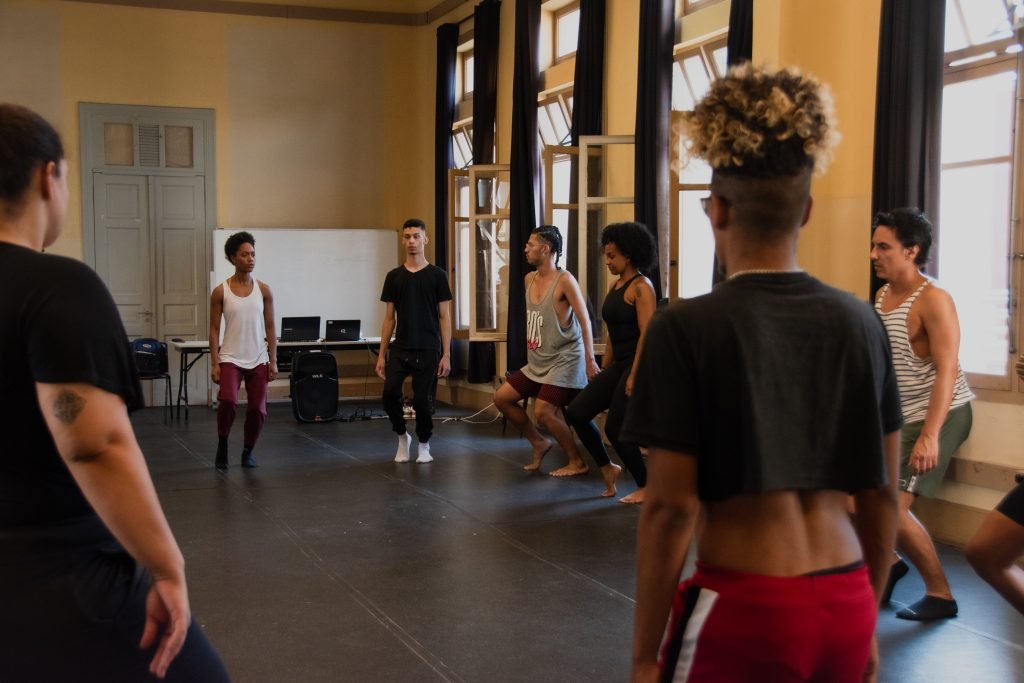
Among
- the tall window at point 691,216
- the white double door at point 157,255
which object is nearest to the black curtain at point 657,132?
the tall window at point 691,216

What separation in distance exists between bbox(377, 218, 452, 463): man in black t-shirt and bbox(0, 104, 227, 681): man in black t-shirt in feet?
17.7

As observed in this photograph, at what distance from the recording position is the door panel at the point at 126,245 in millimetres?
10891

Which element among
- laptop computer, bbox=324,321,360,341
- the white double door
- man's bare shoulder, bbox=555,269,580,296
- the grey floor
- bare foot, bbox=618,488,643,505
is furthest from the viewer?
the white double door

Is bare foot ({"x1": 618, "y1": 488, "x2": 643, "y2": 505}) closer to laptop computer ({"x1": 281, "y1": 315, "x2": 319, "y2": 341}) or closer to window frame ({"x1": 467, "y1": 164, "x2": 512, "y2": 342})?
window frame ({"x1": 467, "y1": 164, "x2": 512, "y2": 342})

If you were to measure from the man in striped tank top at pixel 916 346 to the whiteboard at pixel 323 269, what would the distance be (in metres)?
8.02

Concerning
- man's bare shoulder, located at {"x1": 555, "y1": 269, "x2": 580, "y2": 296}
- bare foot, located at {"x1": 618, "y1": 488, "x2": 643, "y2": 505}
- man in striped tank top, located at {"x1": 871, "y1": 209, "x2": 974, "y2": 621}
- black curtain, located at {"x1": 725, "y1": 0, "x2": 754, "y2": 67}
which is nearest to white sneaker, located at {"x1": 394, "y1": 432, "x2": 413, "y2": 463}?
man's bare shoulder, located at {"x1": 555, "y1": 269, "x2": 580, "y2": 296}

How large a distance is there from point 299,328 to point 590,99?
12.9ft

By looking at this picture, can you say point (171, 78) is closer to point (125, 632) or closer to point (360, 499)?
point (360, 499)

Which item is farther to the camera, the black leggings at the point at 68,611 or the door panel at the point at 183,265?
the door panel at the point at 183,265

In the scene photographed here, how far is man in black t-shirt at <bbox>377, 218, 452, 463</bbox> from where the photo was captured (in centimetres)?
710

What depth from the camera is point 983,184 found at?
514 cm

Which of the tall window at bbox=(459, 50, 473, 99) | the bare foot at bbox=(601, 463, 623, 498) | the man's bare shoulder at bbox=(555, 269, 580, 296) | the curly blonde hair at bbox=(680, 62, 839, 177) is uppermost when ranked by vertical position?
the tall window at bbox=(459, 50, 473, 99)

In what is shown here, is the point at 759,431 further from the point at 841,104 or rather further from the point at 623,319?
the point at 841,104

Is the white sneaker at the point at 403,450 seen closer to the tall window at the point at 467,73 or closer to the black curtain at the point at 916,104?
the black curtain at the point at 916,104
